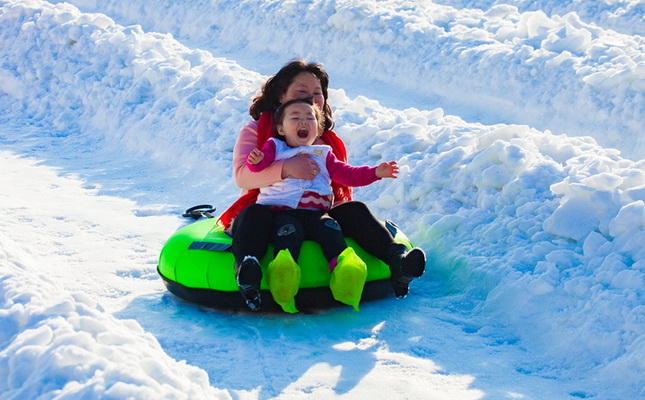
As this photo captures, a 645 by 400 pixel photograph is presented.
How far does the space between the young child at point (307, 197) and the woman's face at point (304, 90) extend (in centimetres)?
18

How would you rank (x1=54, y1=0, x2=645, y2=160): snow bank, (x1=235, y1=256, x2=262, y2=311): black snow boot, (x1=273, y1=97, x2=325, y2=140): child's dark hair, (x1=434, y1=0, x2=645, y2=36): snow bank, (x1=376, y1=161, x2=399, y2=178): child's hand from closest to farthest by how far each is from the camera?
(x1=235, y1=256, x2=262, y2=311): black snow boot, (x1=376, y1=161, x2=399, y2=178): child's hand, (x1=273, y1=97, x2=325, y2=140): child's dark hair, (x1=54, y1=0, x2=645, y2=160): snow bank, (x1=434, y1=0, x2=645, y2=36): snow bank

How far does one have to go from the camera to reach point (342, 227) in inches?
175

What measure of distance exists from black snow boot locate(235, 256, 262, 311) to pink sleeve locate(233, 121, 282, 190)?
23.8 inches

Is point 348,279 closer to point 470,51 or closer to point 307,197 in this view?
point 307,197

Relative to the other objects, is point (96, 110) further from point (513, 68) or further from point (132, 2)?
point (132, 2)

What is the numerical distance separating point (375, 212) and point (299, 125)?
1.50 metres

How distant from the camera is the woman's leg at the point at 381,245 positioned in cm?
404

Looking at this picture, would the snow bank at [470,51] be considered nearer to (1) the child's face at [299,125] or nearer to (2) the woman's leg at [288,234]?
(1) the child's face at [299,125]

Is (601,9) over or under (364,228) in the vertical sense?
over

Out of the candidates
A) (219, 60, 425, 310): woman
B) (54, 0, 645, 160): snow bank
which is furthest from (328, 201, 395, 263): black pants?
(54, 0, 645, 160): snow bank

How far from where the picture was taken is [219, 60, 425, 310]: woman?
158 inches

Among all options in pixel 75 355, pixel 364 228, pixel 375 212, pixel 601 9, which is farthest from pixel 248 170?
pixel 601 9

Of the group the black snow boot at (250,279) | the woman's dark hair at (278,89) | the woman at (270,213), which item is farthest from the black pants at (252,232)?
the woman's dark hair at (278,89)

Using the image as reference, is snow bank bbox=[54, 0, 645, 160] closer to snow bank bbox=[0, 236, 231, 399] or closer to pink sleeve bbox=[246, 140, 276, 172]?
pink sleeve bbox=[246, 140, 276, 172]
